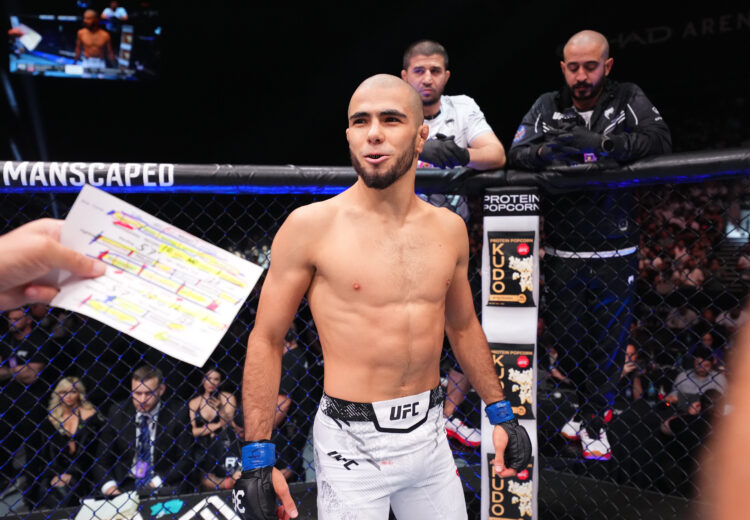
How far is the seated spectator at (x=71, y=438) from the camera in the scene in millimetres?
3168

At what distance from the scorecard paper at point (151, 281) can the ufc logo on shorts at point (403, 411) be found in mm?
492

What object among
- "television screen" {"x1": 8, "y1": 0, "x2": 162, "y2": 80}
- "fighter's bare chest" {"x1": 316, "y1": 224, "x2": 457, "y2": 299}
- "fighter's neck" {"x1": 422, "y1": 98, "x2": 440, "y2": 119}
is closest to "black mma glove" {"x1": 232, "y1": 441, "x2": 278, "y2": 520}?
"fighter's bare chest" {"x1": 316, "y1": 224, "x2": 457, "y2": 299}

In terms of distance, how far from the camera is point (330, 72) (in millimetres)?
7684

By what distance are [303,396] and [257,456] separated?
169 centimetres

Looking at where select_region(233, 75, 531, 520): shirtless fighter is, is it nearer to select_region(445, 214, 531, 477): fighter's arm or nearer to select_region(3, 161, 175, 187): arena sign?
select_region(445, 214, 531, 477): fighter's arm

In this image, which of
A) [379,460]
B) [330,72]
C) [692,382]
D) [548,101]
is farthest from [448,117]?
[330,72]

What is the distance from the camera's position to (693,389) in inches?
144

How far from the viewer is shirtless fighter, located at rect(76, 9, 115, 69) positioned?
6.84 m

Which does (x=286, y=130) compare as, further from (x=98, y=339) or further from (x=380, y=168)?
(x=380, y=168)

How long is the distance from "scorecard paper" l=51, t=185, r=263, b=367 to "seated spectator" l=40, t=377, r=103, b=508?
2.13 meters

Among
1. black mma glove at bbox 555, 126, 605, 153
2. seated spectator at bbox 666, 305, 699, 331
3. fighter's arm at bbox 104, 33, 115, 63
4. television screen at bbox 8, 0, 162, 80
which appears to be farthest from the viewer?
fighter's arm at bbox 104, 33, 115, 63

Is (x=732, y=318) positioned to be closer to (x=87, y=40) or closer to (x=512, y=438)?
(x=512, y=438)

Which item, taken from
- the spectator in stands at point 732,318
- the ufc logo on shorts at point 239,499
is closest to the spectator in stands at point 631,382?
the spectator in stands at point 732,318

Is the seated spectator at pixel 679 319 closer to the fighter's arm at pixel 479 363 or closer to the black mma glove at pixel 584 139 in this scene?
the black mma glove at pixel 584 139
